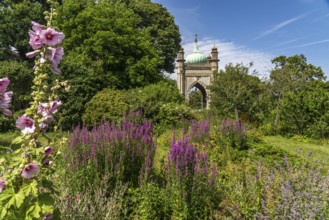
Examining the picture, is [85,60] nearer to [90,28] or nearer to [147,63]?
[90,28]

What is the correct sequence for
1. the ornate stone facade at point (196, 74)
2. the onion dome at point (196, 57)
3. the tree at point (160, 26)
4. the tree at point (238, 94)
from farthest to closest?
the onion dome at point (196, 57) < the ornate stone facade at point (196, 74) < the tree at point (160, 26) < the tree at point (238, 94)

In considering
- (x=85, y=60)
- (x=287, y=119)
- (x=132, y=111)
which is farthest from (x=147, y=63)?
(x=287, y=119)

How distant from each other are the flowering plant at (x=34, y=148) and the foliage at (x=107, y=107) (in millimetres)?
9920

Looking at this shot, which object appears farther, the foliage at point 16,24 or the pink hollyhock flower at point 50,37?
the foliage at point 16,24

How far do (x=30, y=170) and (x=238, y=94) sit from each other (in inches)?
608

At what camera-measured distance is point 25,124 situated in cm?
191

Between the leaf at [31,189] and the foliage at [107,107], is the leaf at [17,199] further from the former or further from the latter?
the foliage at [107,107]

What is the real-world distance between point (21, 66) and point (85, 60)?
3.60 m

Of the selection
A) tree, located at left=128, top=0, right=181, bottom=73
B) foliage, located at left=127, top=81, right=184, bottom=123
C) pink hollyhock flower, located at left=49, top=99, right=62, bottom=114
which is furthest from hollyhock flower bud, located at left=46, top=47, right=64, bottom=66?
tree, located at left=128, top=0, right=181, bottom=73

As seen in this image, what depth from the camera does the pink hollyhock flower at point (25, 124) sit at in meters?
→ 1.87

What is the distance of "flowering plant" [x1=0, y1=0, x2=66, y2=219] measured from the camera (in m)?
1.81

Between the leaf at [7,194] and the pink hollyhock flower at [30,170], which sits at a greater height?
the pink hollyhock flower at [30,170]

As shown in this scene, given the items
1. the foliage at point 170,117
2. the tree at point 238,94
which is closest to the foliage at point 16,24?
the foliage at point 170,117

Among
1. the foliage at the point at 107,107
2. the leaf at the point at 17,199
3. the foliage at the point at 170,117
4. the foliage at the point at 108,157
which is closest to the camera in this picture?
the leaf at the point at 17,199
